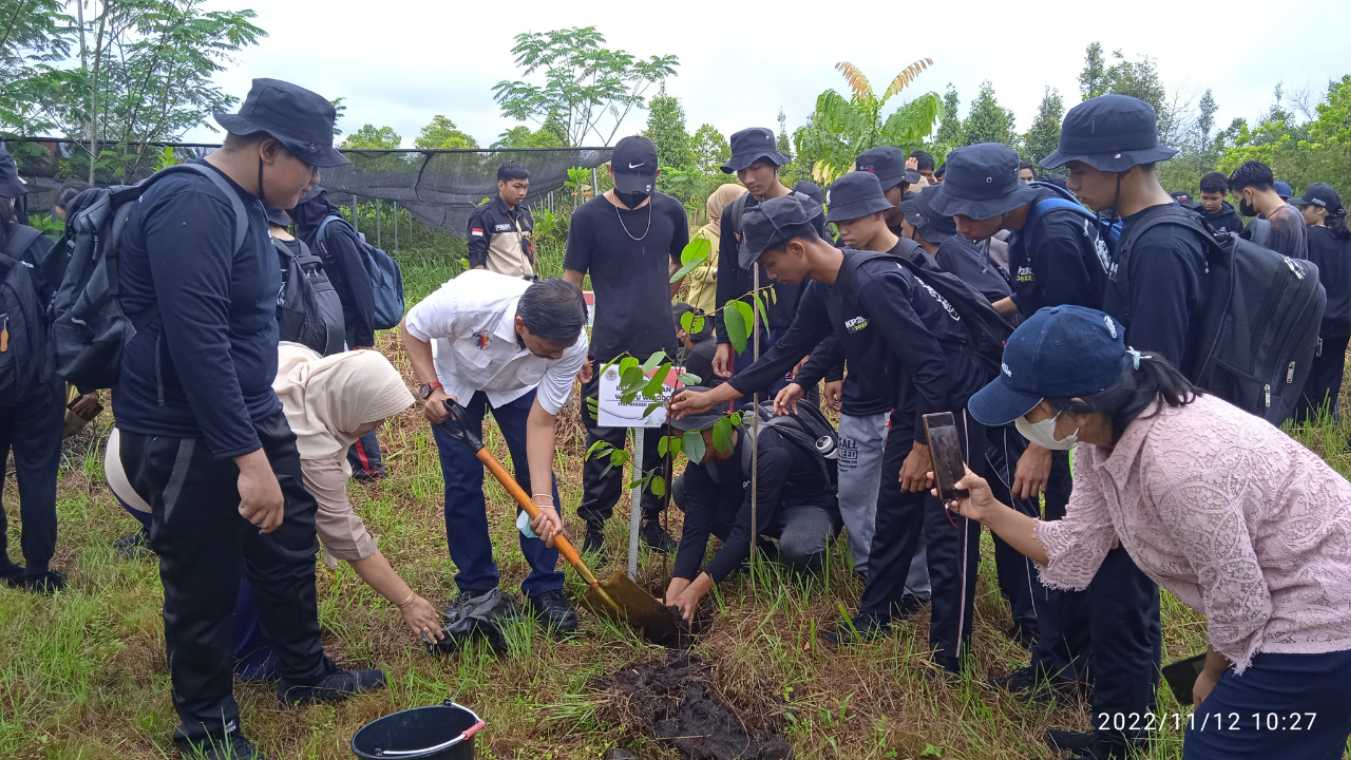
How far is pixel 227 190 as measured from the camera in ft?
8.18

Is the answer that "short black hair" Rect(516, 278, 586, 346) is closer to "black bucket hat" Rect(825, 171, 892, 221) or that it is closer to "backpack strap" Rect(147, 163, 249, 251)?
"backpack strap" Rect(147, 163, 249, 251)

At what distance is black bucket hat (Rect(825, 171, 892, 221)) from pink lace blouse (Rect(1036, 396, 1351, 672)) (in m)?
1.99

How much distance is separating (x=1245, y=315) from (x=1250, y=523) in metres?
1.05

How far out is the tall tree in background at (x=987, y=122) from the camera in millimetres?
20703

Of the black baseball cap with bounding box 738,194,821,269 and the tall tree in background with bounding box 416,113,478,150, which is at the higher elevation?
the tall tree in background with bounding box 416,113,478,150

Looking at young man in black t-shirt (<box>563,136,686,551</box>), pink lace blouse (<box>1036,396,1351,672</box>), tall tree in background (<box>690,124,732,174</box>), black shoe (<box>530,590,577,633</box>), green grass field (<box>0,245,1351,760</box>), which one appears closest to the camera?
pink lace blouse (<box>1036,396,1351,672</box>)

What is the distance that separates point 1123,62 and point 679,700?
86.7ft

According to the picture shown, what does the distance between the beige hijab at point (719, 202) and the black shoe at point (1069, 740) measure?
3198mm

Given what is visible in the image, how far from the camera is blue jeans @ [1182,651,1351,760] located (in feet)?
6.00

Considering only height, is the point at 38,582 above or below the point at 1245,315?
below

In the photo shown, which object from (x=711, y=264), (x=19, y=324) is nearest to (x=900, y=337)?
(x=711, y=264)

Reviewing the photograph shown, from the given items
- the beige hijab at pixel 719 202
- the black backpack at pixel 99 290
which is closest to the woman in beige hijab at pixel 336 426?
the black backpack at pixel 99 290

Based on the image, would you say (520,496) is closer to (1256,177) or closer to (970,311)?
(970,311)

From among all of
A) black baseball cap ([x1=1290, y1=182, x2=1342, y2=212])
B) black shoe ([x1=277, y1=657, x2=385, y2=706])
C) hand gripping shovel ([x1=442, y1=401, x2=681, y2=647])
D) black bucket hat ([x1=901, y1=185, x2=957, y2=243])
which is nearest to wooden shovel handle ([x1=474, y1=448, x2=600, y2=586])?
hand gripping shovel ([x1=442, y1=401, x2=681, y2=647])
